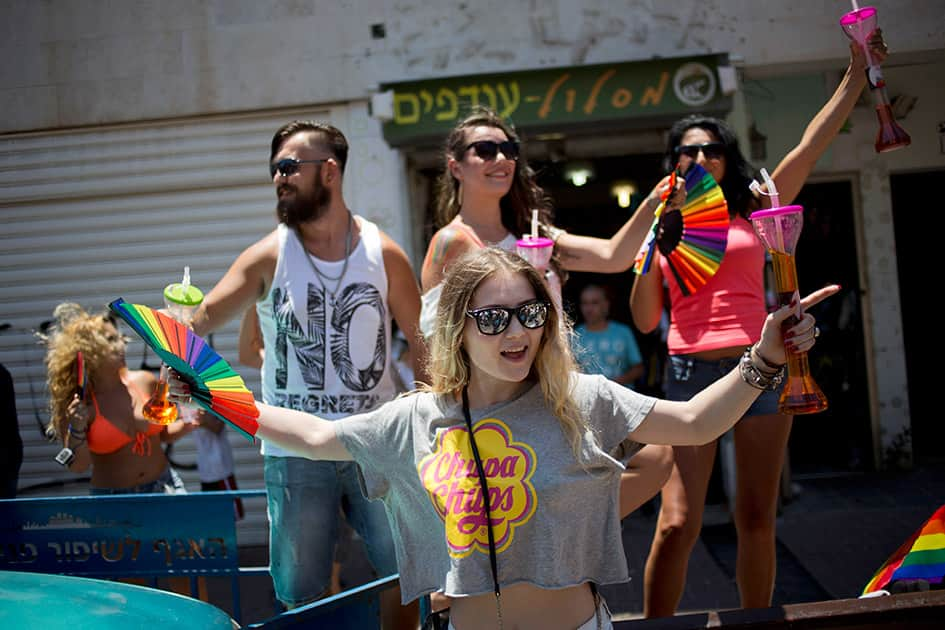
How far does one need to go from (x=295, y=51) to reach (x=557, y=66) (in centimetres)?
187

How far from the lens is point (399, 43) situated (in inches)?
263

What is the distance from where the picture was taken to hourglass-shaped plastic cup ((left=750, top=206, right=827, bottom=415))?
7.08 ft

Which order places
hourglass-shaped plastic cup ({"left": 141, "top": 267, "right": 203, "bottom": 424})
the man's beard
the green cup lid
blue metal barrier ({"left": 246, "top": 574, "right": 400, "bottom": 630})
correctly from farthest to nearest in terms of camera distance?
the man's beard < the green cup lid < hourglass-shaped plastic cup ({"left": 141, "top": 267, "right": 203, "bottom": 424}) < blue metal barrier ({"left": 246, "top": 574, "right": 400, "bottom": 630})

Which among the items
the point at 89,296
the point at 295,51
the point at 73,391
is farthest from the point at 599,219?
the point at 73,391

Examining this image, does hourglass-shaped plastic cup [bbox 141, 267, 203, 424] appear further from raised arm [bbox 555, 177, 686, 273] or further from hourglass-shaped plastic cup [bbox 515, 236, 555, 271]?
raised arm [bbox 555, 177, 686, 273]

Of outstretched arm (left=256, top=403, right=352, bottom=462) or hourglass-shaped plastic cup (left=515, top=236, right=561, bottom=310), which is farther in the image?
hourglass-shaped plastic cup (left=515, top=236, right=561, bottom=310)

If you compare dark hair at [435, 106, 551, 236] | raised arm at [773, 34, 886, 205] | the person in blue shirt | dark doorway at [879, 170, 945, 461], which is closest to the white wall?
the person in blue shirt

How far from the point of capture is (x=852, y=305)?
8023 mm

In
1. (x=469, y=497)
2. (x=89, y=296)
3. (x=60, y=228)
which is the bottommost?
(x=469, y=497)

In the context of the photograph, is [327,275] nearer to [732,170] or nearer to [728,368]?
[728,368]

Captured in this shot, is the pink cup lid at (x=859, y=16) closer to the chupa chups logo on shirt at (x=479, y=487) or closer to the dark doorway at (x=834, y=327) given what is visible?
the chupa chups logo on shirt at (x=479, y=487)

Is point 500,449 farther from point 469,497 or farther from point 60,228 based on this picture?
point 60,228

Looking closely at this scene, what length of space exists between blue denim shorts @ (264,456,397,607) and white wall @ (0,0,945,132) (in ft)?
11.6

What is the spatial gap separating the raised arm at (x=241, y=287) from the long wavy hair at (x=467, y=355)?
3.47 ft
